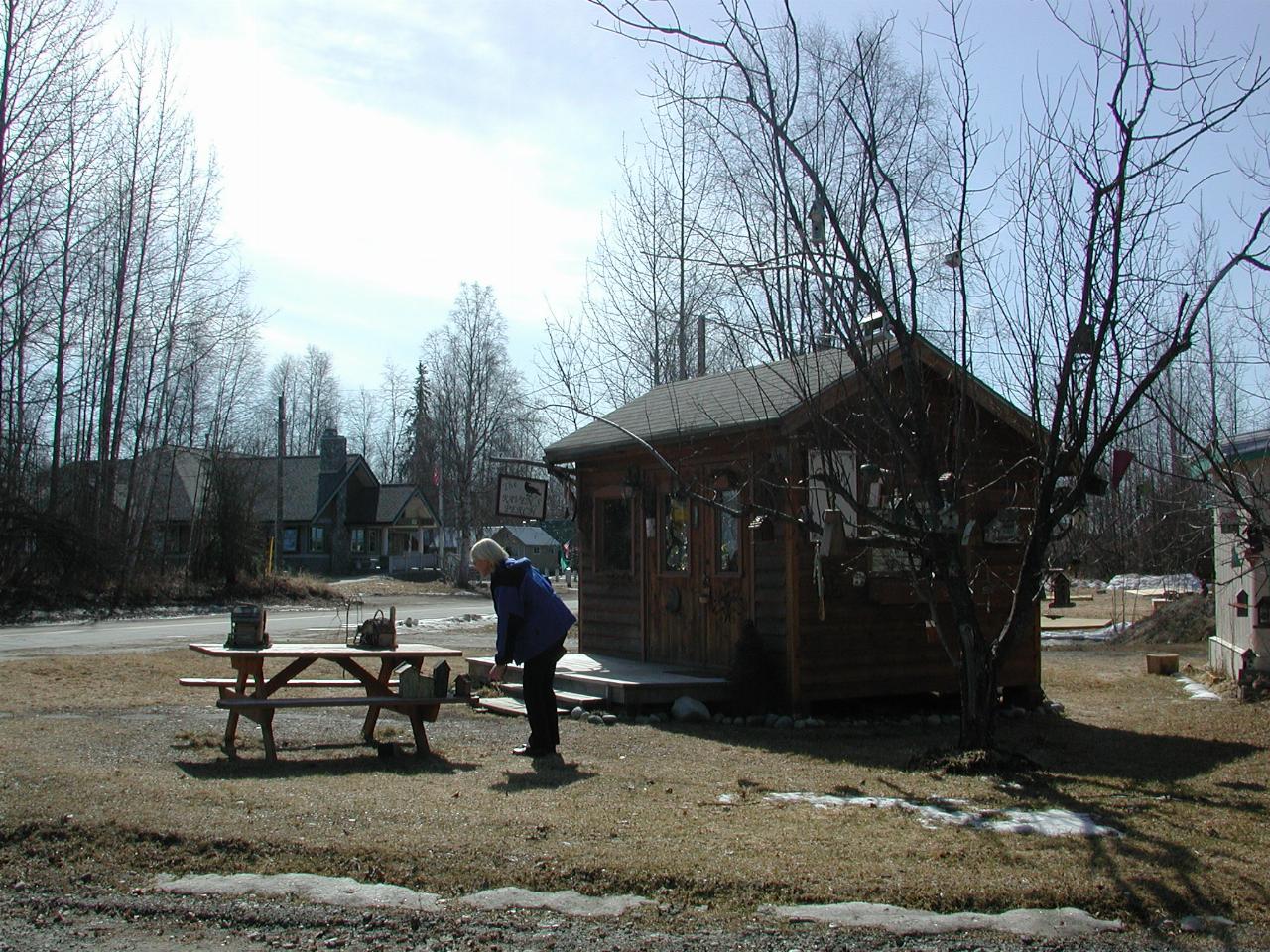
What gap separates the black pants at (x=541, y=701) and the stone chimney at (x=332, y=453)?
49912 millimetres

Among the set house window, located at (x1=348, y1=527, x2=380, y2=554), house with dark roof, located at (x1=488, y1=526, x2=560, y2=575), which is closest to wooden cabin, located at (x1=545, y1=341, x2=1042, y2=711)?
house window, located at (x1=348, y1=527, x2=380, y2=554)

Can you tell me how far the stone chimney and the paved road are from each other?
2455cm

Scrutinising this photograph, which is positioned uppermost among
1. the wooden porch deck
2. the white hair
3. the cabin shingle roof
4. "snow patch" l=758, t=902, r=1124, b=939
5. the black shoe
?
the cabin shingle roof

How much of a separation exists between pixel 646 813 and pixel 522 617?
2.60 metres

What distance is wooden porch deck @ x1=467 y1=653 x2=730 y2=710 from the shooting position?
11305 mm

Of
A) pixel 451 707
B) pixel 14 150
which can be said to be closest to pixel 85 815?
pixel 451 707

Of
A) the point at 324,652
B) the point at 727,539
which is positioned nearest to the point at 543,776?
the point at 324,652

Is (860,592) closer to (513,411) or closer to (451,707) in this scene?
(451,707)

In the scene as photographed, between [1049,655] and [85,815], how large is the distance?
16466 millimetres

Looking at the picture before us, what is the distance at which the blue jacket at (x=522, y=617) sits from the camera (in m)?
8.64

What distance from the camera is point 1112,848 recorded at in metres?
5.62

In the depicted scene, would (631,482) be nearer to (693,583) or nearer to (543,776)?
(693,583)

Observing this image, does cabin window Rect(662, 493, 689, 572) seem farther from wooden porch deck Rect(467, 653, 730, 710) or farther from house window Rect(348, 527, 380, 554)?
house window Rect(348, 527, 380, 554)

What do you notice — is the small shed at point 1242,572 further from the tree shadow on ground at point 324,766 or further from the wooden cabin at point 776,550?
the tree shadow on ground at point 324,766
